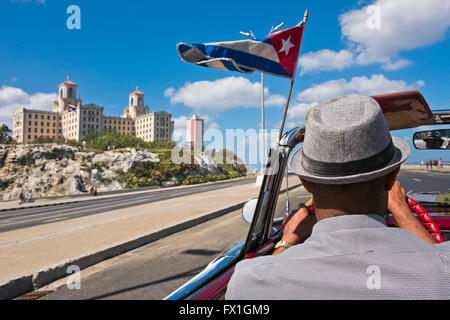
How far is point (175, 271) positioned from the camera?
523 cm

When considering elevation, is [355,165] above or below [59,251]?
above

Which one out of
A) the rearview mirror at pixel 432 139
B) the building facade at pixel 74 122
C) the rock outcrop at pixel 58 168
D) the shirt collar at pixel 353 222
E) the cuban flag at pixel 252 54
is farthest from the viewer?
the building facade at pixel 74 122

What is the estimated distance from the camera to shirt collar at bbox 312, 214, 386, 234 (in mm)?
1028

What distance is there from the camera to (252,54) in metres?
5.69

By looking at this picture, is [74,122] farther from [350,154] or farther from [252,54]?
[350,154]

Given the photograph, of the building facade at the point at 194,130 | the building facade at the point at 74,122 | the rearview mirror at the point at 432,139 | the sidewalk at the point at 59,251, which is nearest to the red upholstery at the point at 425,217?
the sidewalk at the point at 59,251

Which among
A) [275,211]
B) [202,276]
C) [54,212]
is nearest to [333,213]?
[202,276]

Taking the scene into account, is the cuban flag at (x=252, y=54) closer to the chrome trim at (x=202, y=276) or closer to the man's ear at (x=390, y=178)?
the chrome trim at (x=202, y=276)

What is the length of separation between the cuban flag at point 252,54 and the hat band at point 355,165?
14.9ft

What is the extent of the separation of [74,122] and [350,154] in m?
127

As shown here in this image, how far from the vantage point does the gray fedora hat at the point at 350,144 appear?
1037 mm

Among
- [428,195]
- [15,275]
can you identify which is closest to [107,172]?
[15,275]
